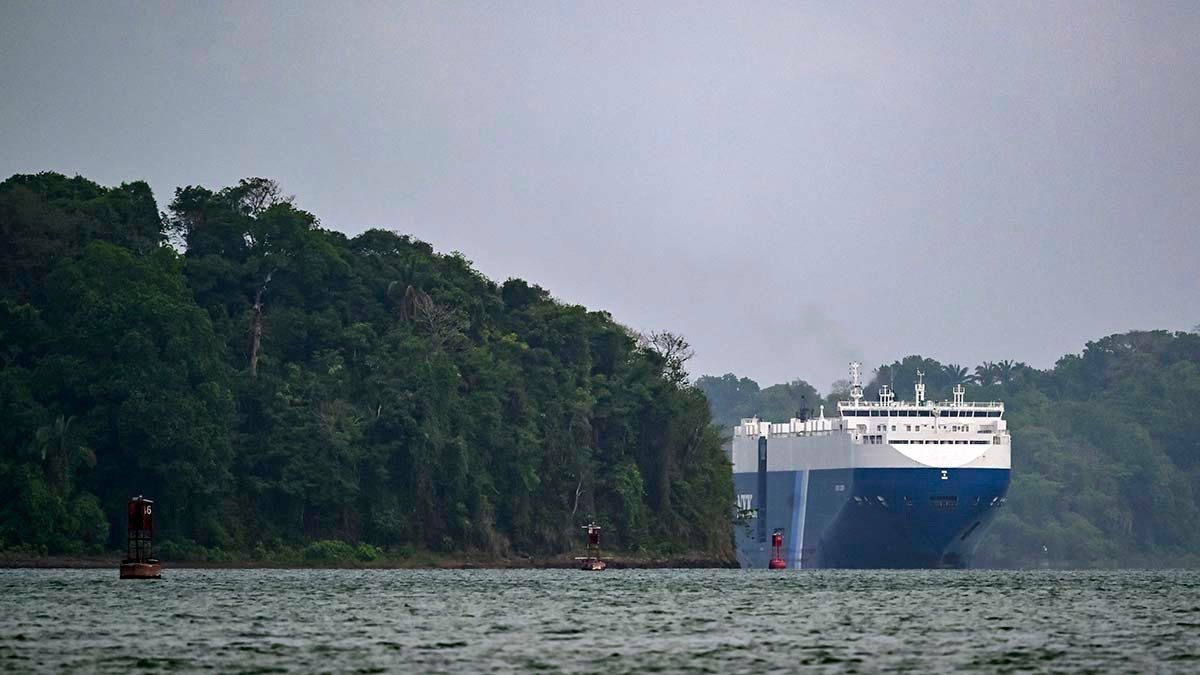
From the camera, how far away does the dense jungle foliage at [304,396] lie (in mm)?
105188

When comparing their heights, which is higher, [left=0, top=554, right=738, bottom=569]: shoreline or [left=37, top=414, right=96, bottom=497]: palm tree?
[left=37, top=414, right=96, bottom=497]: palm tree

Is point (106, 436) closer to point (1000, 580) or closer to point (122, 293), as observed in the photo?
point (122, 293)

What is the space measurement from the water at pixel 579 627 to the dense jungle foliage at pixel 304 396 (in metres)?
22.8

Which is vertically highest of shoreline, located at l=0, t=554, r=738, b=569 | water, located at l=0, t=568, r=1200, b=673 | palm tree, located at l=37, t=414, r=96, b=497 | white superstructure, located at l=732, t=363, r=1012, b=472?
white superstructure, located at l=732, t=363, r=1012, b=472

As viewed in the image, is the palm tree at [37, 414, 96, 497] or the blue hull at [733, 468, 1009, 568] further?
the blue hull at [733, 468, 1009, 568]

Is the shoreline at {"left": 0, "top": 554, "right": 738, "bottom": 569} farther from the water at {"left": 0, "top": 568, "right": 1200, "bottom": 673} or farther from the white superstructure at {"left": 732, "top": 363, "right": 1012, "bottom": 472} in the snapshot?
the water at {"left": 0, "top": 568, "right": 1200, "bottom": 673}

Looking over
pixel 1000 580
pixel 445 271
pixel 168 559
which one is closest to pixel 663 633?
pixel 1000 580

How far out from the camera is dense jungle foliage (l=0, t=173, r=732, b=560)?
345 feet

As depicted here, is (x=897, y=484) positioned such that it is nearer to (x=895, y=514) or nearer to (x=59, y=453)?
(x=895, y=514)

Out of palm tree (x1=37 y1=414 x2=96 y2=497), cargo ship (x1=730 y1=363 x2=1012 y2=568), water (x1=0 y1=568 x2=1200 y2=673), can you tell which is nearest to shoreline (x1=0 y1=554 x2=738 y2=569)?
palm tree (x1=37 y1=414 x2=96 y2=497)

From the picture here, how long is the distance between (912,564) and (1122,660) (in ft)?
336

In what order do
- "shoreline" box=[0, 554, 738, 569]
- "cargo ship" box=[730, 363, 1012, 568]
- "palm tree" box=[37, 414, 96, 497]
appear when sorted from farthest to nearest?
"cargo ship" box=[730, 363, 1012, 568]
"palm tree" box=[37, 414, 96, 497]
"shoreline" box=[0, 554, 738, 569]

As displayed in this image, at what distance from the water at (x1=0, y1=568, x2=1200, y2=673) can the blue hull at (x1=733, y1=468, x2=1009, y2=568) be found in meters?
55.2

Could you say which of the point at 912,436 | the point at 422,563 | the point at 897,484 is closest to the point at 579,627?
the point at 422,563
